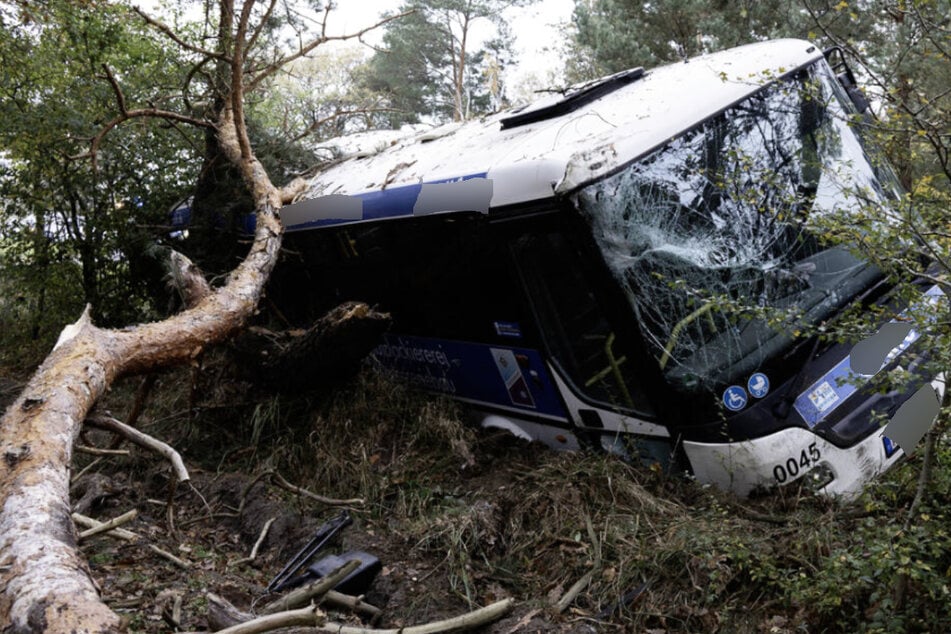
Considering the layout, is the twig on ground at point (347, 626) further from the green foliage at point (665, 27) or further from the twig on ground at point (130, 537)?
the green foliage at point (665, 27)

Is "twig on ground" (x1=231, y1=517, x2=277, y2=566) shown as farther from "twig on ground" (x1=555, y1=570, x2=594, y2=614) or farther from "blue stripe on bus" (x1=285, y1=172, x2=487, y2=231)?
"blue stripe on bus" (x1=285, y1=172, x2=487, y2=231)

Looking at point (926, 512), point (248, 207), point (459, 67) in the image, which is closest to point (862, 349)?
point (926, 512)

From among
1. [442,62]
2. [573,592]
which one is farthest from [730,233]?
[442,62]

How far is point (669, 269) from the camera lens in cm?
408

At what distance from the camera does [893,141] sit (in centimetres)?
386

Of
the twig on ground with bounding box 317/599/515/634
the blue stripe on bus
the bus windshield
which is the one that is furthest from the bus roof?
the twig on ground with bounding box 317/599/515/634

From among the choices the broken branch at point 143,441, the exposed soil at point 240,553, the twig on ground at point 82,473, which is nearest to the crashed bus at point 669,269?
the exposed soil at point 240,553

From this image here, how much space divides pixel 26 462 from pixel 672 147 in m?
3.44

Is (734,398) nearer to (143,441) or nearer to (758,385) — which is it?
(758,385)

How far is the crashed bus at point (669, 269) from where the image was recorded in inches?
157

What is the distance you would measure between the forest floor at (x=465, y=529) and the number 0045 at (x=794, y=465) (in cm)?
10

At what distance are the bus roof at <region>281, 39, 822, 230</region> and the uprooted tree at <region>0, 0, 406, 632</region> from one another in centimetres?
106

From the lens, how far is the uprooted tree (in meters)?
2.35

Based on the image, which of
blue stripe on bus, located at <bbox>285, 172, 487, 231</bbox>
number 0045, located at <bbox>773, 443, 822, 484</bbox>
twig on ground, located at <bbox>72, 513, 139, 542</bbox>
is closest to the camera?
number 0045, located at <bbox>773, 443, 822, 484</bbox>
